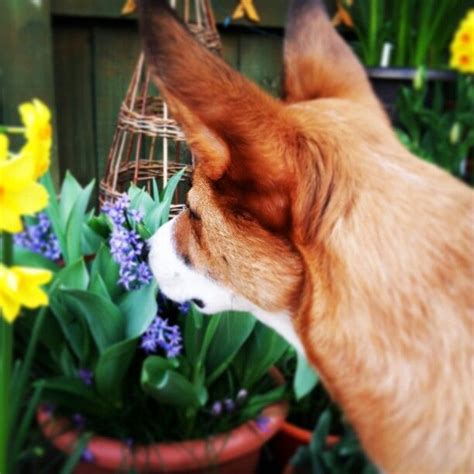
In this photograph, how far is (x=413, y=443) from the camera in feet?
1.68

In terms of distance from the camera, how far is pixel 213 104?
1.54ft

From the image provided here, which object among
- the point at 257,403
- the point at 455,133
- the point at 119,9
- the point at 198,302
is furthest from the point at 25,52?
the point at 455,133

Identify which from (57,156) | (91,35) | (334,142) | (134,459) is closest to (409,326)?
(334,142)

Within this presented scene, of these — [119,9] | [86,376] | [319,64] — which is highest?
[119,9]

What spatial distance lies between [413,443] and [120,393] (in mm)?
289

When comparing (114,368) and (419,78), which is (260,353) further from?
(419,78)

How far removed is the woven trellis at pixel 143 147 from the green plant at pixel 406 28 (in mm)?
1279

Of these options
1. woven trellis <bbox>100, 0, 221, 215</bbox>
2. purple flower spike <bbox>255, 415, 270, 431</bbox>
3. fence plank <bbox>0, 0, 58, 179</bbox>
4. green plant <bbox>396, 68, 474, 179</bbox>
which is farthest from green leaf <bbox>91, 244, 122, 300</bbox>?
green plant <bbox>396, 68, 474, 179</bbox>

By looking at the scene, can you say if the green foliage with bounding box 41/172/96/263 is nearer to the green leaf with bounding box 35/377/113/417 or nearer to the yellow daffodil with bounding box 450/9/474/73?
the green leaf with bounding box 35/377/113/417

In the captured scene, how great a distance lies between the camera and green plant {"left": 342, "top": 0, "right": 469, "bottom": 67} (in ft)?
6.25

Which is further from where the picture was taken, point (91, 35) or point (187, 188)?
point (91, 35)

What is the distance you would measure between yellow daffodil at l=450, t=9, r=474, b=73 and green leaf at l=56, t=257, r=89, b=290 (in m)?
1.51

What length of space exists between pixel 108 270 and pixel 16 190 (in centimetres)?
24

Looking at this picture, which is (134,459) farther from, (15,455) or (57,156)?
(57,156)
